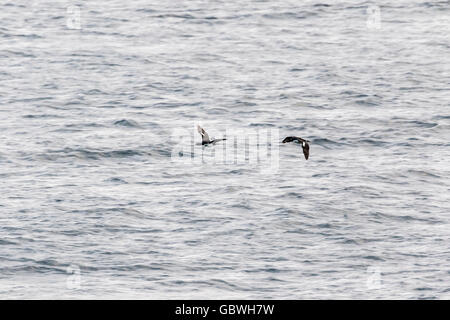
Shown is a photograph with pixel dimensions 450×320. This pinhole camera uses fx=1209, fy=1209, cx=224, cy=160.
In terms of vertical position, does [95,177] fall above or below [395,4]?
below

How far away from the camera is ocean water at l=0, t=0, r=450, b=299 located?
31.7m

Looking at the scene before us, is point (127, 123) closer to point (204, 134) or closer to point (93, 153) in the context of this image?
point (93, 153)

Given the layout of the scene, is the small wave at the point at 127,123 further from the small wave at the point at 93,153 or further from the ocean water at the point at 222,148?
the small wave at the point at 93,153

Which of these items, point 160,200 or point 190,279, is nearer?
point 190,279

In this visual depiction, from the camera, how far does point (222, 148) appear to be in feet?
140

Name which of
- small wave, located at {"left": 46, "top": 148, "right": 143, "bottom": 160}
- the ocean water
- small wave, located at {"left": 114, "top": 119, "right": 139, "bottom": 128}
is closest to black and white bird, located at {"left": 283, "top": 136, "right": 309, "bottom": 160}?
the ocean water

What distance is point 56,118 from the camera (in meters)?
46.8

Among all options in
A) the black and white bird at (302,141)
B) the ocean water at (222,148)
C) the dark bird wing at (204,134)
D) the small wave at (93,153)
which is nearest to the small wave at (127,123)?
the ocean water at (222,148)

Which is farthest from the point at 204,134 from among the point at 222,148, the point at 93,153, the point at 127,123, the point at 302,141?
the point at 127,123

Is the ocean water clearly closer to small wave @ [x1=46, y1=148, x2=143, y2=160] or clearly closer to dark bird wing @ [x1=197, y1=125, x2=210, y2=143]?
small wave @ [x1=46, y1=148, x2=143, y2=160]
